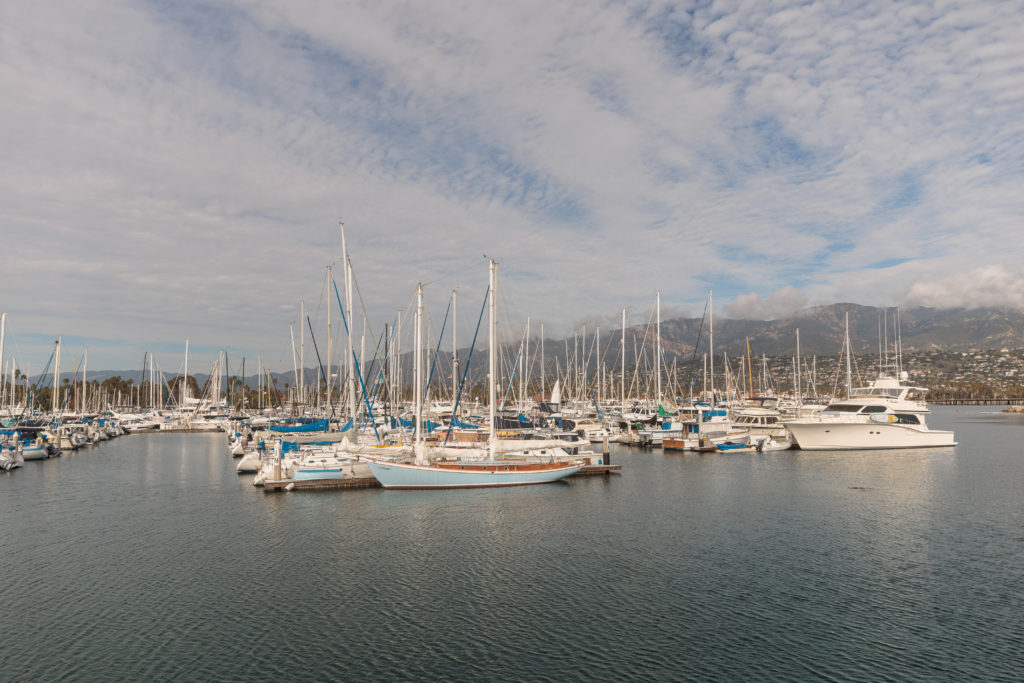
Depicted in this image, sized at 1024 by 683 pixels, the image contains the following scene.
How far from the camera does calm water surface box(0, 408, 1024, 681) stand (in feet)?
64.0

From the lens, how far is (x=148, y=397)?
183 m

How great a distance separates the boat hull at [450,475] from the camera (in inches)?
1869

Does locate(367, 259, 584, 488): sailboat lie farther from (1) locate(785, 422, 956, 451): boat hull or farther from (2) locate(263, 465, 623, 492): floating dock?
(1) locate(785, 422, 956, 451): boat hull

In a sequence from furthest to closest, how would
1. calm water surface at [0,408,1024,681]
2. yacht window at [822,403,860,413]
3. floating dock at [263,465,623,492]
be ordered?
yacht window at [822,403,860,413], floating dock at [263,465,623,492], calm water surface at [0,408,1024,681]

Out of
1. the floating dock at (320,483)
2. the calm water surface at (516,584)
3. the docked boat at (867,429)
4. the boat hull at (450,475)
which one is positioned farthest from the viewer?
the docked boat at (867,429)

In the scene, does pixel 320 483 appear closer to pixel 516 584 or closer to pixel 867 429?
pixel 516 584

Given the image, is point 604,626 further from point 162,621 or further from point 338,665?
point 162,621

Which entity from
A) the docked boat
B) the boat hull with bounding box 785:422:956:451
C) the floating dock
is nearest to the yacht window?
the docked boat

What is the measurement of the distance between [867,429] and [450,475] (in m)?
56.6

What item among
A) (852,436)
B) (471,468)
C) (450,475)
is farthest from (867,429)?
(450,475)

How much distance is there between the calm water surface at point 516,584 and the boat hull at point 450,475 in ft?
4.50

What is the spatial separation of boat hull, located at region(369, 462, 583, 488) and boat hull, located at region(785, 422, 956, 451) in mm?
43863

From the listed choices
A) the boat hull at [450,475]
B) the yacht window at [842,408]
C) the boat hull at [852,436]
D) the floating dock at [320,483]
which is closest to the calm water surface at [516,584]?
the floating dock at [320,483]

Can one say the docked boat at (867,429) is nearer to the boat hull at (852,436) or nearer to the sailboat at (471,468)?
the boat hull at (852,436)
